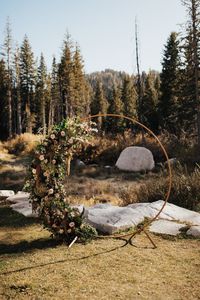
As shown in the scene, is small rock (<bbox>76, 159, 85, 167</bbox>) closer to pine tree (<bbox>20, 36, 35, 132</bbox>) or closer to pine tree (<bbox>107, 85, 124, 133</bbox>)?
pine tree (<bbox>20, 36, 35, 132</bbox>)

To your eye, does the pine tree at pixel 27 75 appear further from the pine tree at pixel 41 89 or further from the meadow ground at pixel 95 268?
the meadow ground at pixel 95 268

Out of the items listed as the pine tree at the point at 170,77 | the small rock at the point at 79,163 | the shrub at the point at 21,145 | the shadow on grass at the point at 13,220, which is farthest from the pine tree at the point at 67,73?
the shadow on grass at the point at 13,220

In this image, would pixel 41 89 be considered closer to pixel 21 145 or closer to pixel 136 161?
pixel 21 145

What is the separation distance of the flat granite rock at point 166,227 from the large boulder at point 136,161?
30.6ft

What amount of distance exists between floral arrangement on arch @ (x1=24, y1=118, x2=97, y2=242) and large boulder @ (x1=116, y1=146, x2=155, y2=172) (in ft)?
34.2

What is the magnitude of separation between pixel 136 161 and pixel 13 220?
9.63 m

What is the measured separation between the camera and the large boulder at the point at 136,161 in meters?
16.0

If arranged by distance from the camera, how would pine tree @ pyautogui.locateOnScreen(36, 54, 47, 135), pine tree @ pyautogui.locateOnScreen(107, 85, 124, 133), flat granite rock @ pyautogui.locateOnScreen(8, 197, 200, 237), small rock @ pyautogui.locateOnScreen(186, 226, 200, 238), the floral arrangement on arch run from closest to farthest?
1. the floral arrangement on arch
2. small rock @ pyautogui.locateOnScreen(186, 226, 200, 238)
3. flat granite rock @ pyautogui.locateOnScreen(8, 197, 200, 237)
4. pine tree @ pyautogui.locateOnScreen(36, 54, 47, 135)
5. pine tree @ pyautogui.locateOnScreen(107, 85, 124, 133)

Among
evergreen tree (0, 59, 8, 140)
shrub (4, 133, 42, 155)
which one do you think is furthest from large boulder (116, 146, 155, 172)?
evergreen tree (0, 59, 8, 140)

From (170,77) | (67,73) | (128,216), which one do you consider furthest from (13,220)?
(67,73)

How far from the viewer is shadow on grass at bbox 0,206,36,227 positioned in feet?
22.5

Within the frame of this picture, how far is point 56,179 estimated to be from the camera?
5.61 meters

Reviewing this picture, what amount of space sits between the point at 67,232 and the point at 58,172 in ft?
3.10

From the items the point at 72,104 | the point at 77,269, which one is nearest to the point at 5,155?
the point at 77,269
